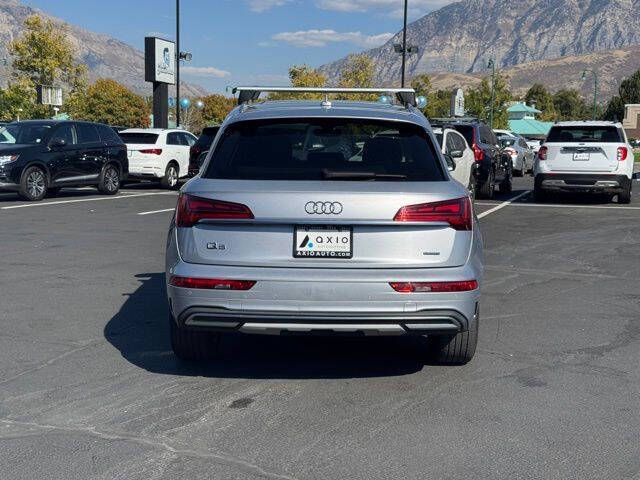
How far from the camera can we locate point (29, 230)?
44.7 feet

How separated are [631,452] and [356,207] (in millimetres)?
1925

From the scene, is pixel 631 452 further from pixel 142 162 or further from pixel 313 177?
pixel 142 162

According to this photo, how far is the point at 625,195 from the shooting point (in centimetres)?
1930

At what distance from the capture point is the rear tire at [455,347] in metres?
5.75

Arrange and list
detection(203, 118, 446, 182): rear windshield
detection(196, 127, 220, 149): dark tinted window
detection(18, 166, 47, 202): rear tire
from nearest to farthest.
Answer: detection(203, 118, 446, 182): rear windshield < detection(18, 166, 47, 202): rear tire < detection(196, 127, 220, 149): dark tinted window

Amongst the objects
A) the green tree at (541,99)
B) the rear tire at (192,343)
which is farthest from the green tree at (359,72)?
the green tree at (541,99)

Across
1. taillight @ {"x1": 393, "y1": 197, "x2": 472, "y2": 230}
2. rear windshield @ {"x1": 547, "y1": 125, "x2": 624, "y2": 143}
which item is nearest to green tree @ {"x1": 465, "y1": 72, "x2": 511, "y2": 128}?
rear windshield @ {"x1": 547, "y1": 125, "x2": 624, "y2": 143}

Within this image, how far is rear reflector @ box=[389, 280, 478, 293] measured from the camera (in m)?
5.00

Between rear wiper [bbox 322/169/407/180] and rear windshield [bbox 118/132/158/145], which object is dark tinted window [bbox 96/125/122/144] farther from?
rear wiper [bbox 322/169/407/180]

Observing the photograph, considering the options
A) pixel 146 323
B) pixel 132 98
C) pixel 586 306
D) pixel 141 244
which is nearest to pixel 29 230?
pixel 141 244

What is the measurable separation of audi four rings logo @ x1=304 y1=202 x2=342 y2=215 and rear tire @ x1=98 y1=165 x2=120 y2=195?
16789mm

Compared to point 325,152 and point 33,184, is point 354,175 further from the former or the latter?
point 33,184

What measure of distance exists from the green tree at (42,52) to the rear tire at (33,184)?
118ft

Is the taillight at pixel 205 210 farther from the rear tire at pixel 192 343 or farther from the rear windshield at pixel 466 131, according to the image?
the rear windshield at pixel 466 131
